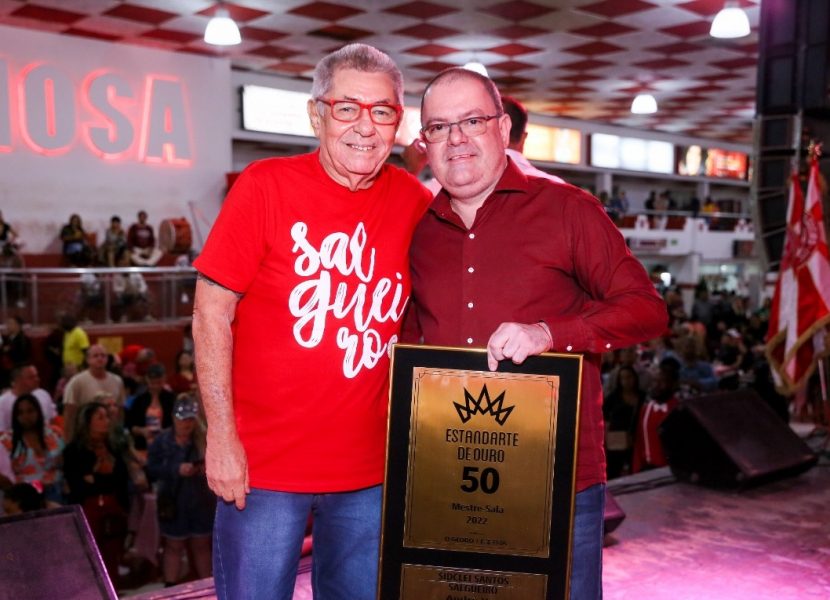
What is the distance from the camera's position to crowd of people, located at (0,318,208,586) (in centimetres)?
446

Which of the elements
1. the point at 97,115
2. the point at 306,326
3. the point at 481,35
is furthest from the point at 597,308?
the point at 97,115

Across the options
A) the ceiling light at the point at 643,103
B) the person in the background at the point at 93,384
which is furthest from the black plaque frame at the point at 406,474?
the ceiling light at the point at 643,103

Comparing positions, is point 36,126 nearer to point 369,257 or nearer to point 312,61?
point 312,61

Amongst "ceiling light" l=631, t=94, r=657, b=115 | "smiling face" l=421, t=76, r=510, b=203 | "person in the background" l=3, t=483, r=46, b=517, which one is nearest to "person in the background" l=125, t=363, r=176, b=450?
"person in the background" l=3, t=483, r=46, b=517

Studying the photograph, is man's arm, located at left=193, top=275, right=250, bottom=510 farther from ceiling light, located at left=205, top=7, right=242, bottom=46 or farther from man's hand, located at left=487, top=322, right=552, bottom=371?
ceiling light, located at left=205, top=7, right=242, bottom=46

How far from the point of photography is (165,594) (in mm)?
2930

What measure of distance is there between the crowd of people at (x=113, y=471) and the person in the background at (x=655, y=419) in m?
2.77

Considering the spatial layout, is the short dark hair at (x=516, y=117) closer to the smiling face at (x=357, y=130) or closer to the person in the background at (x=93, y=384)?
the smiling face at (x=357, y=130)

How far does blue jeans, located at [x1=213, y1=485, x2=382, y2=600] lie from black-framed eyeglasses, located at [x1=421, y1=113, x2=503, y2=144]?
0.83m

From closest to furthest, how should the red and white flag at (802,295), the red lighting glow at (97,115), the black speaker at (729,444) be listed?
the black speaker at (729,444), the red and white flag at (802,295), the red lighting glow at (97,115)

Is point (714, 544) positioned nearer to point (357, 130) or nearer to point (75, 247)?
point (357, 130)

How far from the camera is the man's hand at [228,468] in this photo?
5.85 feet

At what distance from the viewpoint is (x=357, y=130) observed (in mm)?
1812

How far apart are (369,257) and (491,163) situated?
0.35m
